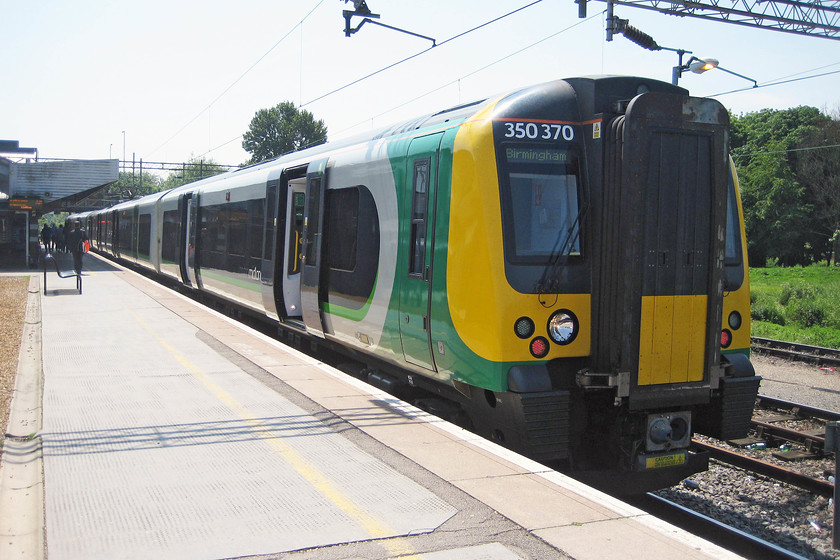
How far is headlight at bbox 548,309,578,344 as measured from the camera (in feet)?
19.4

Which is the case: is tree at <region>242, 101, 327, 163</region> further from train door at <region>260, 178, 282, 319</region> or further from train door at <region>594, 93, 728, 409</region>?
train door at <region>594, 93, 728, 409</region>

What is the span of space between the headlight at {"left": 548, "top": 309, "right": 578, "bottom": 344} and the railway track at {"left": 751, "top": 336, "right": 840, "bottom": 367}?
10.3 metres

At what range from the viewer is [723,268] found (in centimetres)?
596

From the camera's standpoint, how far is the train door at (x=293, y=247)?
36.5 ft

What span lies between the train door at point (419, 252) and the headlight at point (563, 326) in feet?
4.13

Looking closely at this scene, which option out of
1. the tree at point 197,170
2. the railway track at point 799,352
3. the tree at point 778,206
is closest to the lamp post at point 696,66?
the railway track at point 799,352

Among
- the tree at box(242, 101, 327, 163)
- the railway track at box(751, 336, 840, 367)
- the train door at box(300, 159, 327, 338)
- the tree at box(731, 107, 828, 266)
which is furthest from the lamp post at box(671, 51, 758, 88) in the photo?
the tree at box(242, 101, 327, 163)

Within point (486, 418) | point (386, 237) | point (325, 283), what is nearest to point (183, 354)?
point (325, 283)

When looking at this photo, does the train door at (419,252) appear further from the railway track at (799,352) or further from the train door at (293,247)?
the railway track at (799,352)

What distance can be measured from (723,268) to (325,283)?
4945mm

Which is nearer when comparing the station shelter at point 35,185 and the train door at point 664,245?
the train door at point 664,245

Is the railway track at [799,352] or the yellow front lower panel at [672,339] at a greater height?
the yellow front lower panel at [672,339]

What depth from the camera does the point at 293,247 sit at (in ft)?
36.7

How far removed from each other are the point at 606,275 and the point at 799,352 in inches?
430
